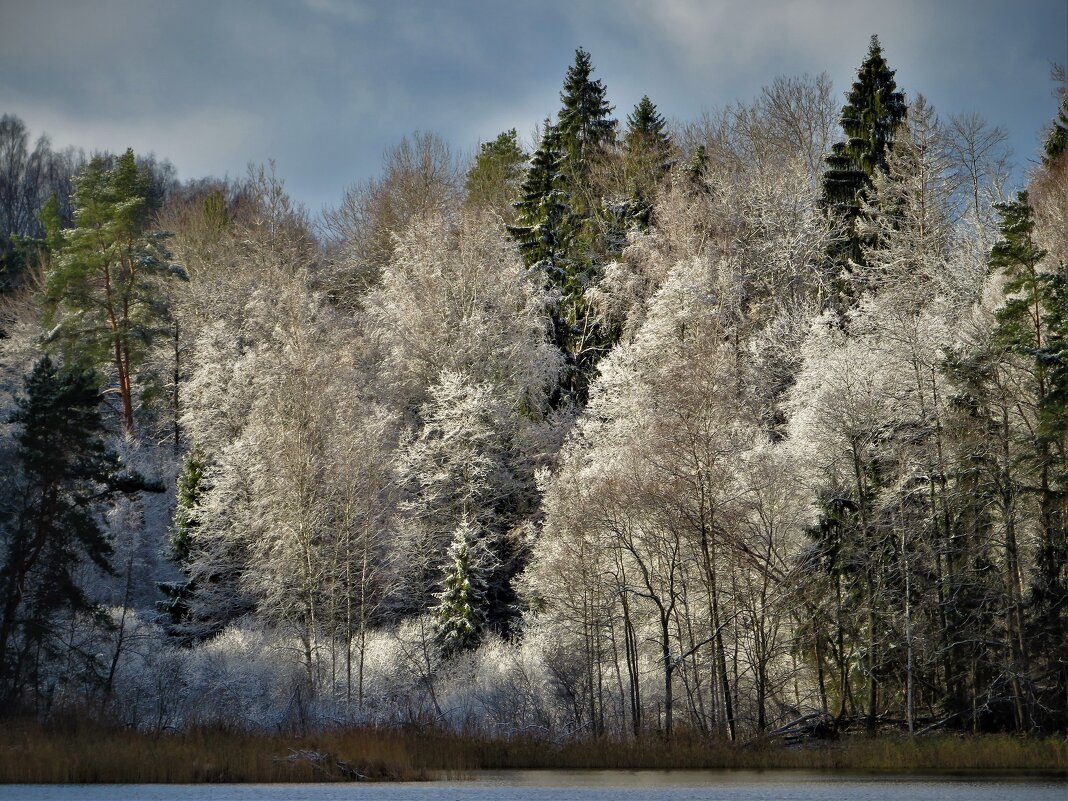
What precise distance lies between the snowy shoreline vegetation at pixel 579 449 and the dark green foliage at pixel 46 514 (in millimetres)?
137

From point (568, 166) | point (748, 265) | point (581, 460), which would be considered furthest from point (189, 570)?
point (568, 166)

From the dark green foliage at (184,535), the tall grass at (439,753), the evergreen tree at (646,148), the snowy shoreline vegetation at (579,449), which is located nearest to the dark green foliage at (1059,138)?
the snowy shoreline vegetation at (579,449)

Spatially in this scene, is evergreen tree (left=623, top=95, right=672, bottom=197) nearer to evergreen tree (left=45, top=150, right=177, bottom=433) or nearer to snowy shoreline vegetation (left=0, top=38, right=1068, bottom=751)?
snowy shoreline vegetation (left=0, top=38, right=1068, bottom=751)

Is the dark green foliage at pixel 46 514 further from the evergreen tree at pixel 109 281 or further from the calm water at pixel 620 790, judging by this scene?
the evergreen tree at pixel 109 281

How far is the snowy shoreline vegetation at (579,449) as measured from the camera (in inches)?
1157

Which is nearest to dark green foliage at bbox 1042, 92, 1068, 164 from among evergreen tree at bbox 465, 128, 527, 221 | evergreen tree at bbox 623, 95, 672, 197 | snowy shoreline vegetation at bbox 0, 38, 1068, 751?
snowy shoreline vegetation at bbox 0, 38, 1068, 751

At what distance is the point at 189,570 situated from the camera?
135 feet

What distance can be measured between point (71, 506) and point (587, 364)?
25.6 meters

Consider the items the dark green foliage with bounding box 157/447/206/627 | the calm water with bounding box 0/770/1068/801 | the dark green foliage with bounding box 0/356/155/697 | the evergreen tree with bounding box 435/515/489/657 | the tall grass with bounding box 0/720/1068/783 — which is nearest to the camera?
the calm water with bounding box 0/770/1068/801

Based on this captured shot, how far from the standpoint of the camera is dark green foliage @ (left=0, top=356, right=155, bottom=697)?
3106 cm

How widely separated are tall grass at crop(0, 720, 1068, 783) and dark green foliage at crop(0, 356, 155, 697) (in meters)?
5.17

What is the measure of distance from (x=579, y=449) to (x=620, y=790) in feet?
62.3

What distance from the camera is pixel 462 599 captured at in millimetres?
37938

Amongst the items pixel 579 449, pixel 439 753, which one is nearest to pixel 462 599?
pixel 579 449
